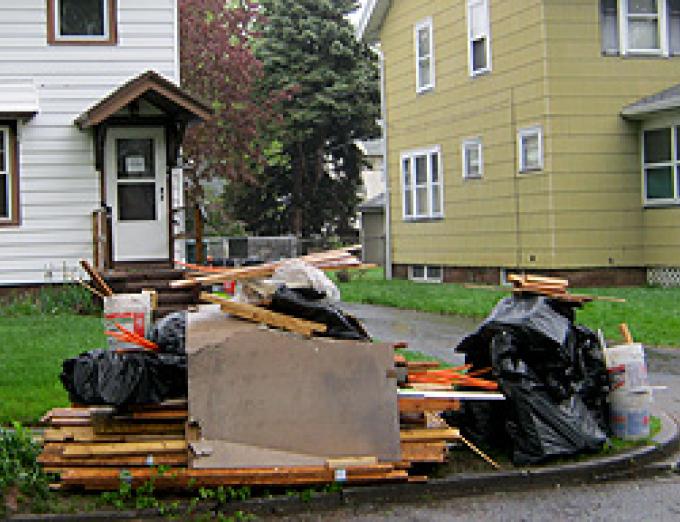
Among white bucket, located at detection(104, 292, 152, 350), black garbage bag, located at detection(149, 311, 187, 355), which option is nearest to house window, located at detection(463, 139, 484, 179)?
white bucket, located at detection(104, 292, 152, 350)

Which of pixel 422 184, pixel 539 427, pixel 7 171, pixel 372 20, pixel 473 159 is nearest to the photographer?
pixel 539 427

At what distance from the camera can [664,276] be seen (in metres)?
19.2

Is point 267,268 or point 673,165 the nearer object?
point 267,268

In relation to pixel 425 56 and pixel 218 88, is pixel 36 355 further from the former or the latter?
→ pixel 218 88

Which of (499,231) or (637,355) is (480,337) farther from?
(499,231)

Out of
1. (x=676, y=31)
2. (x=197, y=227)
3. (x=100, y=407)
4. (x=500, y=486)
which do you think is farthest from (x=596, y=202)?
(x=100, y=407)

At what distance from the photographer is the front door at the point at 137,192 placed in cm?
1603

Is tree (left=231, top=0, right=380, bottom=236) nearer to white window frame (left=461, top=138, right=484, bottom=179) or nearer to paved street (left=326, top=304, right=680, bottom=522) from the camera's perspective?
white window frame (left=461, top=138, right=484, bottom=179)

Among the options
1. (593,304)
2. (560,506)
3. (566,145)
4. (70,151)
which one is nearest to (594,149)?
(566,145)

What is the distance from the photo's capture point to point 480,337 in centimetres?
724

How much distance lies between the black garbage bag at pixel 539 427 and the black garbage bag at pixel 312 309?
1.29 m

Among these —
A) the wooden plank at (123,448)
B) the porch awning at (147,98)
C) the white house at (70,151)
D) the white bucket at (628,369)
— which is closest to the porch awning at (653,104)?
the porch awning at (147,98)

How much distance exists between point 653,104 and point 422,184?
7.50 metres

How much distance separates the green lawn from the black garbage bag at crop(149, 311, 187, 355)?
2146mm
